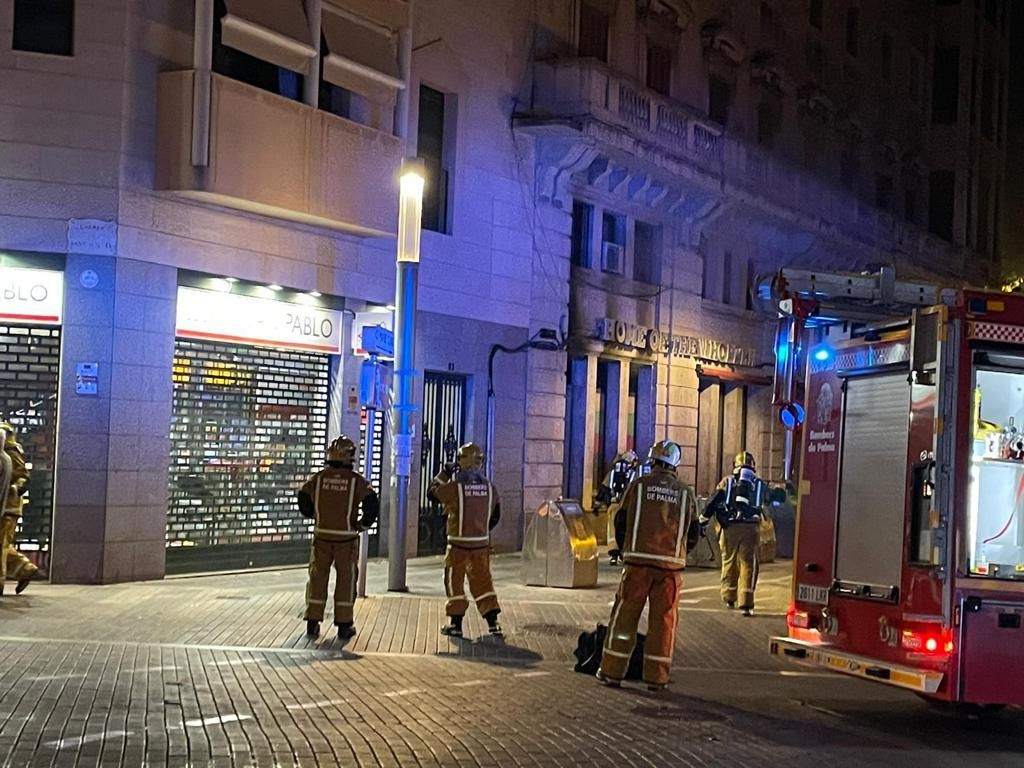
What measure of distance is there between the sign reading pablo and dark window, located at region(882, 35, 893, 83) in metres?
11.1

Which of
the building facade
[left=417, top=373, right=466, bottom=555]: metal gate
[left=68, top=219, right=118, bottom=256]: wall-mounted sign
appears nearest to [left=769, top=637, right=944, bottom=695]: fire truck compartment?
the building facade

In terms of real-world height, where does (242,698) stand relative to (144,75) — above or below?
below

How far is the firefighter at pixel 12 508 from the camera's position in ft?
46.4

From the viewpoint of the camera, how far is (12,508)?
1428cm

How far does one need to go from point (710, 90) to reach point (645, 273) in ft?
15.7

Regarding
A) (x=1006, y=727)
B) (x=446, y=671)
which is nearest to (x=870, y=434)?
(x=1006, y=727)

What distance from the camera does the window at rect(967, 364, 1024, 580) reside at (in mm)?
9156

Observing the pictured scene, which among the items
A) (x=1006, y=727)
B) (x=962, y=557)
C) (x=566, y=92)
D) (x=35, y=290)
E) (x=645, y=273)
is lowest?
(x=1006, y=727)

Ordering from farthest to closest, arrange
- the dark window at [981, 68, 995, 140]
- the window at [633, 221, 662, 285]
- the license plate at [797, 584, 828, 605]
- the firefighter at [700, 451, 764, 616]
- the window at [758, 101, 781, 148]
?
the dark window at [981, 68, 995, 140], the window at [758, 101, 781, 148], the window at [633, 221, 662, 285], the firefighter at [700, 451, 764, 616], the license plate at [797, 584, 828, 605]

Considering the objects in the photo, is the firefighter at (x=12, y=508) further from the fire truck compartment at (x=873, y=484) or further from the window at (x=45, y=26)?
the fire truck compartment at (x=873, y=484)

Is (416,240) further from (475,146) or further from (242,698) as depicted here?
(242,698)

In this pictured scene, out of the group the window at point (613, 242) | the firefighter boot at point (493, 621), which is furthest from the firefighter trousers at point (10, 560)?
the window at point (613, 242)

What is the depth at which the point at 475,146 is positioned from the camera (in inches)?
842

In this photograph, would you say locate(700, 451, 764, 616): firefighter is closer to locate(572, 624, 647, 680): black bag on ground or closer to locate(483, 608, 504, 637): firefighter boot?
locate(483, 608, 504, 637): firefighter boot
